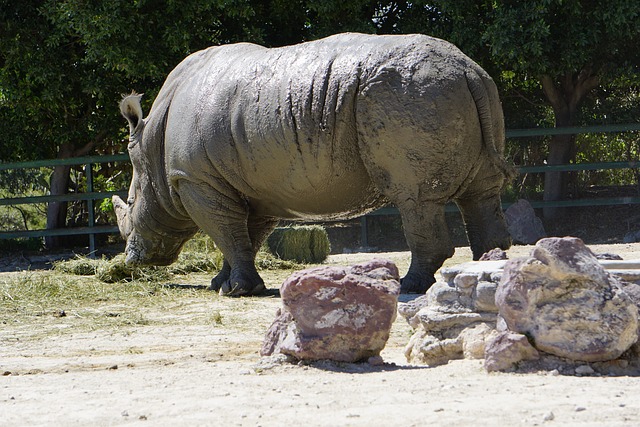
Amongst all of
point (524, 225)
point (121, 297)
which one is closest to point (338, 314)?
point (121, 297)

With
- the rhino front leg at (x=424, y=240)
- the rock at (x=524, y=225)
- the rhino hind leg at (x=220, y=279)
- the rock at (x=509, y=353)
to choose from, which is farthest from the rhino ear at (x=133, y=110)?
the rock at (x=509, y=353)

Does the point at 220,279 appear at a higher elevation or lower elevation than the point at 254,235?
lower

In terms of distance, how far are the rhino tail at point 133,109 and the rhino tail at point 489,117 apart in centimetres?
353

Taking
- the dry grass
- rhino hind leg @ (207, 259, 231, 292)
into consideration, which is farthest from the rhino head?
rhino hind leg @ (207, 259, 231, 292)

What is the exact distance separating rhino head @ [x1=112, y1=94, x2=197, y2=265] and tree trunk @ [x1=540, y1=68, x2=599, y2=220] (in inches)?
250

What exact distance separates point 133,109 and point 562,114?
717cm

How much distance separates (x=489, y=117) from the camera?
7496 mm

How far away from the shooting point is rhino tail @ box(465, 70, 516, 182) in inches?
294

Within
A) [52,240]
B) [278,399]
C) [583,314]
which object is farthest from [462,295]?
[52,240]

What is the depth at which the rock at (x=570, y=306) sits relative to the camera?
4.27 m

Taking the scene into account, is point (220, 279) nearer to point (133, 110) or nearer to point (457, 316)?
point (133, 110)

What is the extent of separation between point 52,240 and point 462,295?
454 inches

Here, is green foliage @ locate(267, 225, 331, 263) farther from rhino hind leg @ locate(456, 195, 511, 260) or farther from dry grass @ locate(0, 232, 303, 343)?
rhino hind leg @ locate(456, 195, 511, 260)

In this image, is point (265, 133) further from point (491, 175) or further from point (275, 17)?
Result: point (275, 17)
